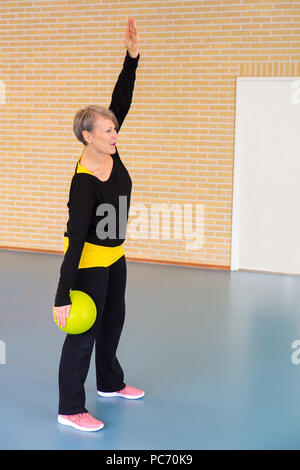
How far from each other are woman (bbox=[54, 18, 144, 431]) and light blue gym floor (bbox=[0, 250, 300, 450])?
25 centimetres

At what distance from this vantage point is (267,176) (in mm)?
6773

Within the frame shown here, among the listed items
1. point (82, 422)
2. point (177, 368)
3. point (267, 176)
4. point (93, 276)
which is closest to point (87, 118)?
point (93, 276)

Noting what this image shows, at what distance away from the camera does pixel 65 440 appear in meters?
2.96

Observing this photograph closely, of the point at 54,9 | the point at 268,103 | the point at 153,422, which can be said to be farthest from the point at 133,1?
the point at 153,422

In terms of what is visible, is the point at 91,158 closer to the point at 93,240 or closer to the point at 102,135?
the point at 102,135

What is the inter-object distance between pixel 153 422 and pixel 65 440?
1.52 ft

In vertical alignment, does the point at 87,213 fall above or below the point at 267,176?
below

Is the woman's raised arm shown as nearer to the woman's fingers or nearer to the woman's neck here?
the woman's neck

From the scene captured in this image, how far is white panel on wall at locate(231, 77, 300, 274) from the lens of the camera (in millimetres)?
6637

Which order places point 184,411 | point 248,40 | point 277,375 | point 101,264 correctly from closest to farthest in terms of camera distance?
point 101,264 < point 184,411 < point 277,375 < point 248,40

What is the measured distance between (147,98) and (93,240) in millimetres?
4389
